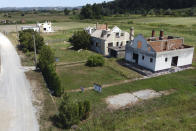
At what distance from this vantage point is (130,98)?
22.8 meters

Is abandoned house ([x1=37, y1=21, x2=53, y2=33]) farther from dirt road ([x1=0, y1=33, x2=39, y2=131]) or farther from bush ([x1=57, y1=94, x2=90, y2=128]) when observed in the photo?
bush ([x1=57, y1=94, x2=90, y2=128])

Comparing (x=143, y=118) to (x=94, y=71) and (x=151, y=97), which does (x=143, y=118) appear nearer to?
(x=151, y=97)

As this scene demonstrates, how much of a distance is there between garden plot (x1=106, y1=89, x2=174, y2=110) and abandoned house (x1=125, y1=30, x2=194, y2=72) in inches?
289

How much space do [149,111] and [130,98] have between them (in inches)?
136

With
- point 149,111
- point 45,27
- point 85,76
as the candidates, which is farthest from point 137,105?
point 45,27

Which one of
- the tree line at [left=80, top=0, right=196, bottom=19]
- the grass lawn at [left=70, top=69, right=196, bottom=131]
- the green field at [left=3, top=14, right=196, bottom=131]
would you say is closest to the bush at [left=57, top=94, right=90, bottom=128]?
the green field at [left=3, top=14, right=196, bottom=131]

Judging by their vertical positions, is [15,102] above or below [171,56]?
below

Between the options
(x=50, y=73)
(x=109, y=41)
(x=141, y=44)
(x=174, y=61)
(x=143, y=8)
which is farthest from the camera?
(x=143, y=8)

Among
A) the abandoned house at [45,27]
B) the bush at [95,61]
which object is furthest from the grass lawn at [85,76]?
the abandoned house at [45,27]

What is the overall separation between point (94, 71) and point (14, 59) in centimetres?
1779

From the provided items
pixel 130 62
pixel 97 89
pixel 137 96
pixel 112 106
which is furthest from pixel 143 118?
pixel 130 62

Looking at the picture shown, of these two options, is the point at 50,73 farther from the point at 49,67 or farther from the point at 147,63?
the point at 147,63

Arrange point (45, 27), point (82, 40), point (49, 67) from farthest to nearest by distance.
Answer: point (45, 27), point (82, 40), point (49, 67)

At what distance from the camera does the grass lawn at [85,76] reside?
1067 inches
